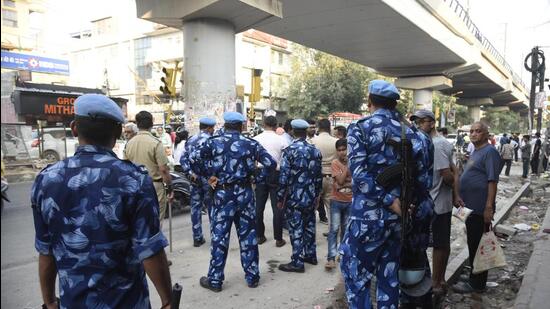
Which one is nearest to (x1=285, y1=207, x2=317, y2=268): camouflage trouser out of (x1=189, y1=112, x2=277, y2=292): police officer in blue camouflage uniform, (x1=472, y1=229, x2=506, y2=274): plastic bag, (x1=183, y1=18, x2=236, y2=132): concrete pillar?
(x1=189, y1=112, x2=277, y2=292): police officer in blue camouflage uniform

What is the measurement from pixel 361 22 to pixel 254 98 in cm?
421

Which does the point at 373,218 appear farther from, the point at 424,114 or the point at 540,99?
the point at 540,99

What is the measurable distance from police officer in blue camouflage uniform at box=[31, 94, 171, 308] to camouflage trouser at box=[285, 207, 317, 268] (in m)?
3.10

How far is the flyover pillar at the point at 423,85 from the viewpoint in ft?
70.9

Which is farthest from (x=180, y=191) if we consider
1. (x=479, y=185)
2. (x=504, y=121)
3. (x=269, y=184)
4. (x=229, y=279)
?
(x=504, y=121)

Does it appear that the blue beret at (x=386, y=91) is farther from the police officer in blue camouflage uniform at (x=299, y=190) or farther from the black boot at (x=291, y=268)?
the black boot at (x=291, y=268)

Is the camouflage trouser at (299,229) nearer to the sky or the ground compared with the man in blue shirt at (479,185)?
nearer to the ground

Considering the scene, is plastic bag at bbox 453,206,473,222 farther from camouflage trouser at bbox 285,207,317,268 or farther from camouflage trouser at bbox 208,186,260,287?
camouflage trouser at bbox 208,186,260,287

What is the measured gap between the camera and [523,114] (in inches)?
2837

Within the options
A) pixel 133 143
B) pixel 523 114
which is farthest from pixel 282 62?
pixel 523 114

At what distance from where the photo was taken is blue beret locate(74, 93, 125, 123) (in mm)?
1801

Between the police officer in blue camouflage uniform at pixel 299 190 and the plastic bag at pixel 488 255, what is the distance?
1838mm

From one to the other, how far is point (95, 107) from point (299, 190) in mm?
3334

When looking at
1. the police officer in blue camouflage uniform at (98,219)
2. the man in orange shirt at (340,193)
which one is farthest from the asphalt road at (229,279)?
the police officer in blue camouflage uniform at (98,219)
